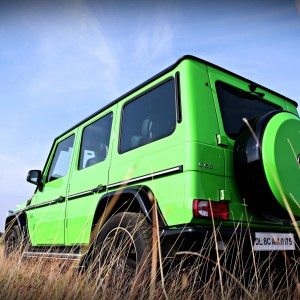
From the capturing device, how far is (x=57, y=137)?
6172 mm

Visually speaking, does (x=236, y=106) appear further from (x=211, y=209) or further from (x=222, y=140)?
(x=211, y=209)

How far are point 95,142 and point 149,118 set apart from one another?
1138 mm

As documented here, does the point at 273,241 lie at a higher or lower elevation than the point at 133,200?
lower

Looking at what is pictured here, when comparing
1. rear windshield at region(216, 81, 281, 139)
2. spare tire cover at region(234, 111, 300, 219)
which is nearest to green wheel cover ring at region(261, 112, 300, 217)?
spare tire cover at region(234, 111, 300, 219)

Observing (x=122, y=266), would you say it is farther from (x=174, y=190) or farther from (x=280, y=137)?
(x=280, y=137)

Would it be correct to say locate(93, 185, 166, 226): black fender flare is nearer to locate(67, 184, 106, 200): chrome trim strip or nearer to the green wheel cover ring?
locate(67, 184, 106, 200): chrome trim strip

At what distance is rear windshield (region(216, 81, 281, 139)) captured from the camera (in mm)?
3727

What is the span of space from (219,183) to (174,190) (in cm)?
36

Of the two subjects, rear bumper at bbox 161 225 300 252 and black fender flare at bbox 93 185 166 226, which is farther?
black fender flare at bbox 93 185 166 226

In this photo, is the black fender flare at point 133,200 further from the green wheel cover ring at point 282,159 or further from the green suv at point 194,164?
the green wheel cover ring at point 282,159

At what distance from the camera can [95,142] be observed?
4898mm

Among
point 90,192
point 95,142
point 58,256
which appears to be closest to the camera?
Result: point 90,192

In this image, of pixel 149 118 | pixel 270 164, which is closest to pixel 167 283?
pixel 270 164

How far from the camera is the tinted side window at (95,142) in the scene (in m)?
4.64
